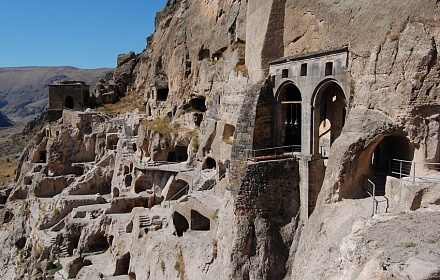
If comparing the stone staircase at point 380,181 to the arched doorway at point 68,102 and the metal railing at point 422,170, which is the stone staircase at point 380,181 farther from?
the arched doorway at point 68,102

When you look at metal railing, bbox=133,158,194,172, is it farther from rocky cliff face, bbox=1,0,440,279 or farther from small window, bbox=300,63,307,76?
small window, bbox=300,63,307,76

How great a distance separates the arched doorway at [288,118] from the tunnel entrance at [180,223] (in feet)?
23.6

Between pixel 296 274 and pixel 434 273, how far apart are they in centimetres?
634

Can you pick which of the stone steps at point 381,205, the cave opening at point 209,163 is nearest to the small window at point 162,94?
the cave opening at point 209,163

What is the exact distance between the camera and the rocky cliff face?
37.0 feet

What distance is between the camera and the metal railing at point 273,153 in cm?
1535

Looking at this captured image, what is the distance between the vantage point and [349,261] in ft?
32.0

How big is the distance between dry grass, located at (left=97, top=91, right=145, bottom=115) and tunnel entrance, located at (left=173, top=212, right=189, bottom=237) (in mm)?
24511

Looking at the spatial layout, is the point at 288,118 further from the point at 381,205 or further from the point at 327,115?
the point at 381,205

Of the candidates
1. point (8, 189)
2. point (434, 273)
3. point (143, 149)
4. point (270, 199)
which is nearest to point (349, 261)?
point (434, 273)

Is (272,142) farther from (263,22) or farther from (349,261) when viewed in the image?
(349,261)

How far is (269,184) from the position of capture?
1483 centimetres

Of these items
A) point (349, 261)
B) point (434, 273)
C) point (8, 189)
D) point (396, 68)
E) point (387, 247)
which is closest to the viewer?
point (434, 273)

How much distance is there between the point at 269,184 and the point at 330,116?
414cm
